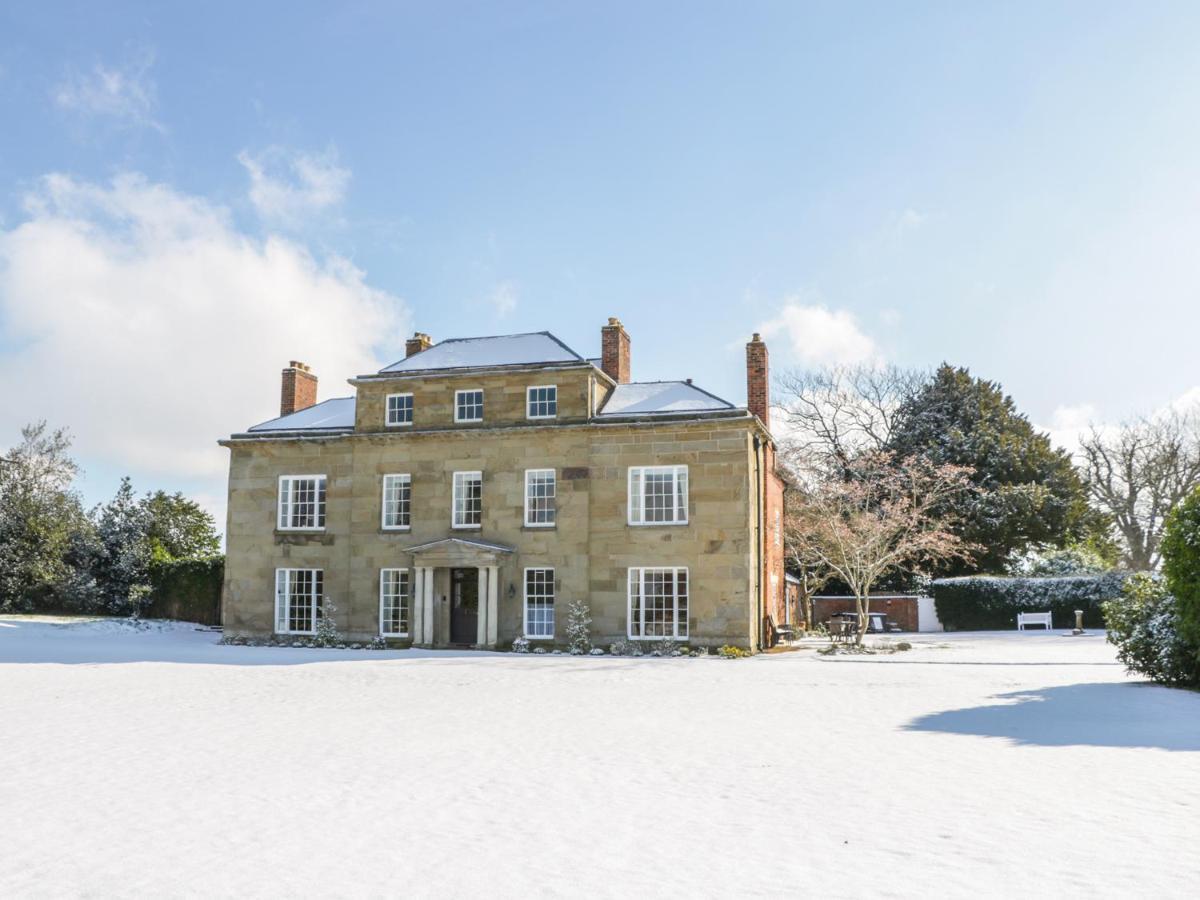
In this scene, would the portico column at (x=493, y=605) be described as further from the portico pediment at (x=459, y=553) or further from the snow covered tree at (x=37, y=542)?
the snow covered tree at (x=37, y=542)

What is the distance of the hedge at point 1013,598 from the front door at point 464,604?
877 inches

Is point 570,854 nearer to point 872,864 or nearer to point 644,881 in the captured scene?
point 644,881

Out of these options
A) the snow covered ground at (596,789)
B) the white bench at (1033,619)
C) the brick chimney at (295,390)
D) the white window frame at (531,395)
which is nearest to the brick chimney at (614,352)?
the white window frame at (531,395)

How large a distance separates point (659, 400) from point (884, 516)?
1288 centimetres

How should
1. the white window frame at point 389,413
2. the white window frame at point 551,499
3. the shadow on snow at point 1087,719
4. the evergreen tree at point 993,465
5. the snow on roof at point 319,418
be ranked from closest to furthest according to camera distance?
the shadow on snow at point 1087,719 < the white window frame at point 551,499 < the white window frame at point 389,413 < the snow on roof at point 319,418 < the evergreen tree at point 993,465

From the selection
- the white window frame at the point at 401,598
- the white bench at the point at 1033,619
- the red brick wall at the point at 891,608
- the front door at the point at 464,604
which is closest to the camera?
the front door at the point at 464,604

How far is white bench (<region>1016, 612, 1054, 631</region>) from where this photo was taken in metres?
41.4

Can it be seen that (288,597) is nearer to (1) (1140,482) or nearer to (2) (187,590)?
(2) (187,590)

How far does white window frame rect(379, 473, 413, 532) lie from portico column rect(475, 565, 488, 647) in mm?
2940

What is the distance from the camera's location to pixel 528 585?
2909 cm

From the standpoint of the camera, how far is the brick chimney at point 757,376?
30.5m

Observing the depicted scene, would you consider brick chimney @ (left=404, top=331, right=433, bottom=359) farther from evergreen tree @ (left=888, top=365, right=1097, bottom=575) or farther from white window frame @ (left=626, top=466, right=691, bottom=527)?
evergreen tree @ (left=888, top=365, right=1097, bottom=575)

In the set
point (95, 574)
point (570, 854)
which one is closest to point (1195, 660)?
point (570, 854)

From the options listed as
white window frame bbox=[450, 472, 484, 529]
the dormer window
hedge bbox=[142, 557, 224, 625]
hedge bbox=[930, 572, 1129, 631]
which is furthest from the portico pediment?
hedge bbox=[930, 572, 1129, 631]
